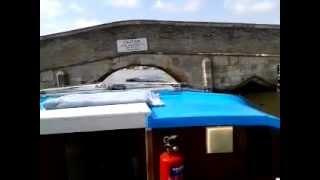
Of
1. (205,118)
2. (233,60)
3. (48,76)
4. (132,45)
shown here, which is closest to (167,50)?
(132,45)

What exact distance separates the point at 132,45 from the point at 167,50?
1.05m

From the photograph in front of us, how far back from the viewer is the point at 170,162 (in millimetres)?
2723

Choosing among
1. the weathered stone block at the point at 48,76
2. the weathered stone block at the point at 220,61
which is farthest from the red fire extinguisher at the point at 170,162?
the weathered stone block at the point at 48,76

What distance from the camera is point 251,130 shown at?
3125mm

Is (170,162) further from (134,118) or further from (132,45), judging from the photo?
(132,45)

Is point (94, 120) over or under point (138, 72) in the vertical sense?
under

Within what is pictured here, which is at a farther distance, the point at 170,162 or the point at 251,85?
the point at 251,85

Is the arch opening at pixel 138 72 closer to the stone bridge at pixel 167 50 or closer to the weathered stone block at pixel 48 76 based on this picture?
the stone bridge at pixel 167 50

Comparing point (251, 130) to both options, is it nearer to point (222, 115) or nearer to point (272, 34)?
point (222, 115)

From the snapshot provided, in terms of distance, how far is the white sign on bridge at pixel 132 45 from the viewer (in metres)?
13.9

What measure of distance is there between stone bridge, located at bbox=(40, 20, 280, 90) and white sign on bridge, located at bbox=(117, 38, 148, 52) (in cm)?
6

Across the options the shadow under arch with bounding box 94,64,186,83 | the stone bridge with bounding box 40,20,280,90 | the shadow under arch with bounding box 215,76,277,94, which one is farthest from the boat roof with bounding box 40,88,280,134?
the shadow under arch with bounding box 215,76,277,94
